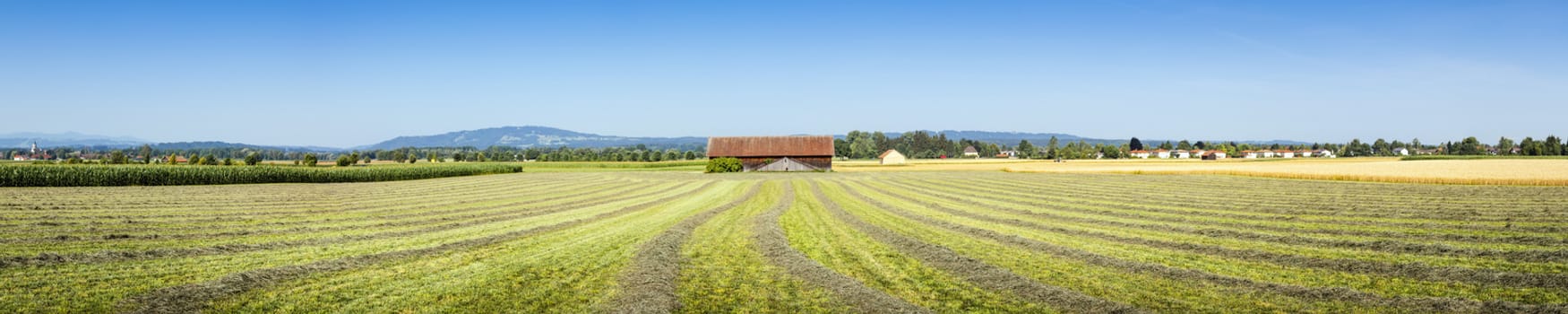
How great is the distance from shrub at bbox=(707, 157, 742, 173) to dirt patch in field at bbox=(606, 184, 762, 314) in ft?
192

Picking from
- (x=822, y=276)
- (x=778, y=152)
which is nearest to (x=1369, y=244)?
(x=822, y=276)

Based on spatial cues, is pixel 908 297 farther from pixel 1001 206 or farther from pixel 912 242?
pixel 1001 206

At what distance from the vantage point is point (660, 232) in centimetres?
1786

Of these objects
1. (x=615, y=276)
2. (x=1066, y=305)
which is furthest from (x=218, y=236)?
(x=1066, y=305)

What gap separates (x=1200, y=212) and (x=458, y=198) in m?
27.1

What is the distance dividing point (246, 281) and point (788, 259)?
26.6ft

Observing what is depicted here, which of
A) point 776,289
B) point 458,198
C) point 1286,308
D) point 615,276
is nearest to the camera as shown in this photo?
point 1286,308

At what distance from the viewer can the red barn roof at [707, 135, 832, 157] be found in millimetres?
84062

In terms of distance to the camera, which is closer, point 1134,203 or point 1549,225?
point 1549,225

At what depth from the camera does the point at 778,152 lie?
84.4 meters

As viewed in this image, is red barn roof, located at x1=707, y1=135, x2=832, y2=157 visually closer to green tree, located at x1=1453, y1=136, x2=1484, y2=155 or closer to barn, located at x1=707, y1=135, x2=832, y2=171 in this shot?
barn, located at x1=707, y1=135, x2=832, y2=171

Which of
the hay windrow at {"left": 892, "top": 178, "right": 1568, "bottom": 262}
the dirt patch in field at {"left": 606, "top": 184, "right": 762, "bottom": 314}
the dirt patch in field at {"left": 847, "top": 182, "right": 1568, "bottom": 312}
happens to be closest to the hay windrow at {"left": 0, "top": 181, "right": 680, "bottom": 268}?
the dirt patch in field at {"left": 606, "top": 184, "right": 762, "bottom": 314}

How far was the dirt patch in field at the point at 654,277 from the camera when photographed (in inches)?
372

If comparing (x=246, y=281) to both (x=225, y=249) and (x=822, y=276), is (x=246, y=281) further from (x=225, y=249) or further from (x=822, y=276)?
(x=822, y=276)
